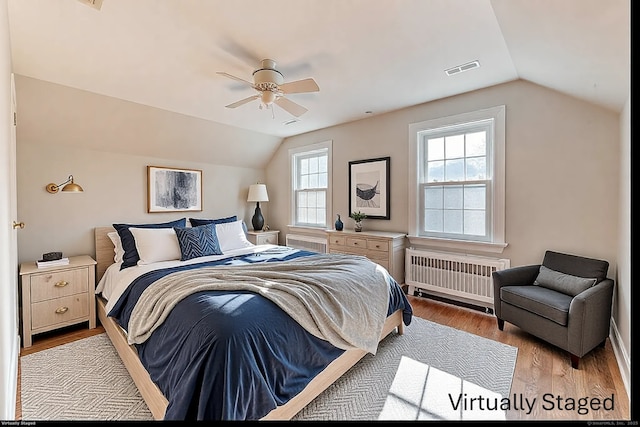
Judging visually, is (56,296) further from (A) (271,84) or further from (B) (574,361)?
(B) (574,361)

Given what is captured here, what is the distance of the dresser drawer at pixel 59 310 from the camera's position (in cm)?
272

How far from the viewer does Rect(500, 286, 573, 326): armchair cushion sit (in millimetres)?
2279

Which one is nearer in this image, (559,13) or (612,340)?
(559,13)

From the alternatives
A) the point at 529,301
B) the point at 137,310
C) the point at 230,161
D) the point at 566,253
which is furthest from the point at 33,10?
the point at 566,253

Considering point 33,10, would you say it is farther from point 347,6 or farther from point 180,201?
point 180,201

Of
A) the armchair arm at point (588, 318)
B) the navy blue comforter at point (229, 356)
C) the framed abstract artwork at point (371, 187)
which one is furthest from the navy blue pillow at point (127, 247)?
the armchair arm at point (588, 318)

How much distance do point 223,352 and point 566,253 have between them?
3.25 meters

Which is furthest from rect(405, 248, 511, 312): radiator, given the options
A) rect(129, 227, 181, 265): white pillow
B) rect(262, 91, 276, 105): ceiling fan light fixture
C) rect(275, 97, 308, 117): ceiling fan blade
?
rect(129, 227, 181, 265): white pillow

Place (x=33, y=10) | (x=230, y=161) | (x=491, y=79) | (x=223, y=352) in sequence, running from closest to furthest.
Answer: (x=223, y=352) < (x=33, y=10) < (x=491, y=79) < (x=230, y=161)

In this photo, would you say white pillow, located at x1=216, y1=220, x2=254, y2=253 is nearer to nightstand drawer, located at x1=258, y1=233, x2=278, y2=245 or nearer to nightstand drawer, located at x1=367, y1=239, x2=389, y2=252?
nightstand drawer, located at x1=258, y1=233, x2=278, y2=245

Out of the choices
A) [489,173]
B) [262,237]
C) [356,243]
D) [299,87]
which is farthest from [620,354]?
[262,237]

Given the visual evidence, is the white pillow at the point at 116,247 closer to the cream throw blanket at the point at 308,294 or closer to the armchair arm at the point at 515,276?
the cream throw blanket at the point at 308,294

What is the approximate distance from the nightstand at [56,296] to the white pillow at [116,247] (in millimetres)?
306

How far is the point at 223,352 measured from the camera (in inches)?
55.8
